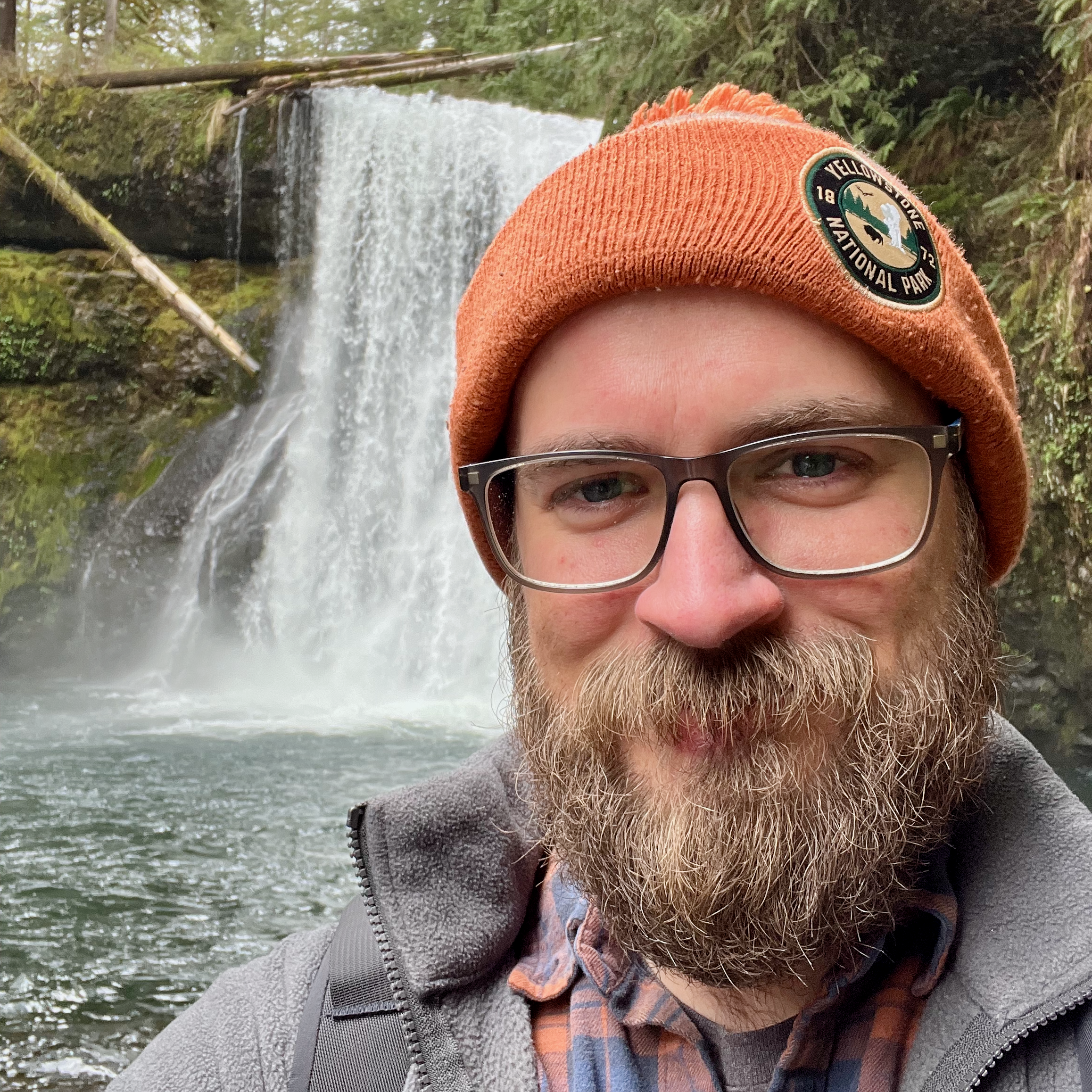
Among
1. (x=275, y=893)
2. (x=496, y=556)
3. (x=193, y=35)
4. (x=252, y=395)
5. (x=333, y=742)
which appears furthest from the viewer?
(x=193, y=35)

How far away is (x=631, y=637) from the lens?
1.10 m

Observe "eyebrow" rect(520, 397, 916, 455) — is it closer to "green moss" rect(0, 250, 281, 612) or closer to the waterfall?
"green moss" rect(0, 250, 281, 612)

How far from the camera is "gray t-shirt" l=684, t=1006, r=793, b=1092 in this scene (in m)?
1.04

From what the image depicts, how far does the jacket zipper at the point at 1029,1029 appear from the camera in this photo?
0.91 metres

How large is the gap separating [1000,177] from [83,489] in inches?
363

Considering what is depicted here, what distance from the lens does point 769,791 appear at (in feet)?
3.39

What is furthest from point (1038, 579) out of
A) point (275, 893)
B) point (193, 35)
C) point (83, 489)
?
point (193, 35)

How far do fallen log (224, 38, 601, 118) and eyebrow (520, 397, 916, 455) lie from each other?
10.7 metres

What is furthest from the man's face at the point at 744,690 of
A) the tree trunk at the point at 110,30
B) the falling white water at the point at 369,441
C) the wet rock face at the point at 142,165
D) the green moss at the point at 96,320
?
the tree trunk at the point at 110,30

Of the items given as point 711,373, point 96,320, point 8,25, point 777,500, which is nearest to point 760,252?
point 711,373

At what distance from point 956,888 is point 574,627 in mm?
512

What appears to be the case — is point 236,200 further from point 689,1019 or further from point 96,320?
point 689,1019

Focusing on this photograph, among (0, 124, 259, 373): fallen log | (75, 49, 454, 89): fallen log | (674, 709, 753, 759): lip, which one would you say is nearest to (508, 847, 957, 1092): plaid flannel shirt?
(674, 709, 753, 759): lip

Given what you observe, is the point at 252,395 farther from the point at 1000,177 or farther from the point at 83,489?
the point at 1000,177
